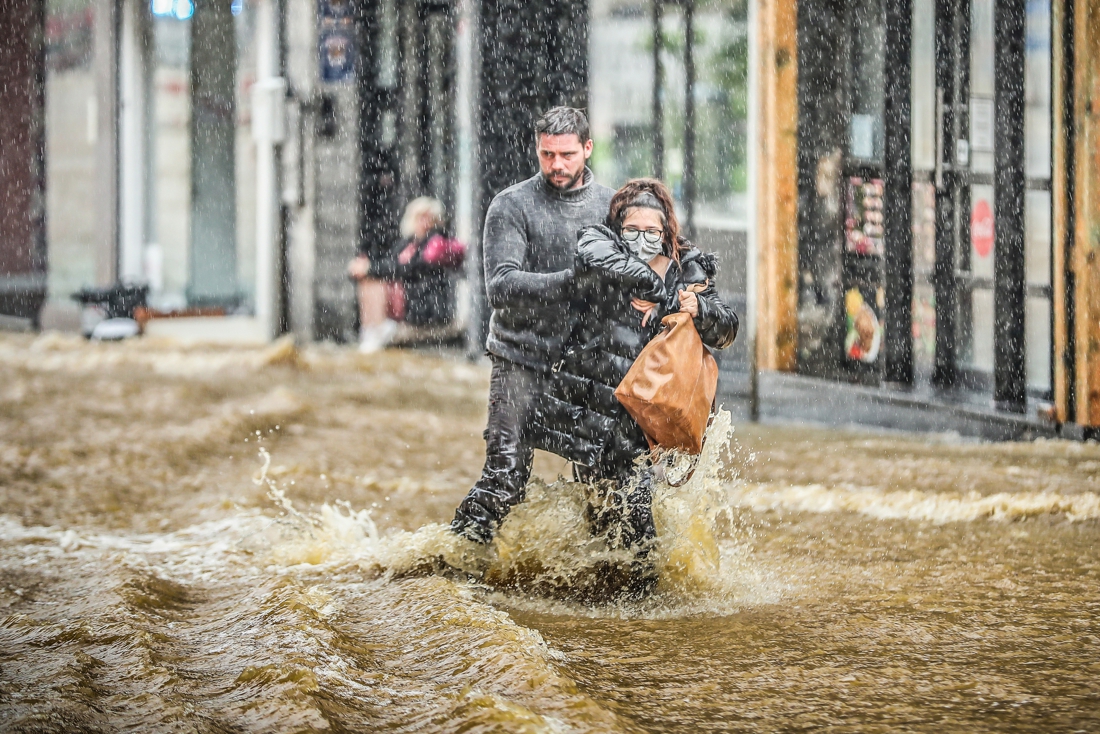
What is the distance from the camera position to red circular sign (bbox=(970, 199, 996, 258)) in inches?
351

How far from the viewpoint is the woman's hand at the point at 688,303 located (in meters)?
4.36

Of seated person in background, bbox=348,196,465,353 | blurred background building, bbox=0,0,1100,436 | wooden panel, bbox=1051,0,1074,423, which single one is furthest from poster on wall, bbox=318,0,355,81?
wooden panel, bbox=1051,0,1074,423

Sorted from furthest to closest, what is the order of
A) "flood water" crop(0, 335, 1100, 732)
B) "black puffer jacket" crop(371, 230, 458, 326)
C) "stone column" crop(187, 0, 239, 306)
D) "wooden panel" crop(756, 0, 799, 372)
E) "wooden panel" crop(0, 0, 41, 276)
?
"stone column" crop(187, 0, 239, 306), "wooden panel" crop(0, 0, 41, 276), "black puffer jacket" crop(371, 230, 458, 326), "wooden panel" crop(756, 0, 799, 372), "flood water" crop(0, 335, 1100, 732)

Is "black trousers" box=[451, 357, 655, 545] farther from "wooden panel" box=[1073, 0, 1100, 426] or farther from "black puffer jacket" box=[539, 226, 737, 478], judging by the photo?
"wooden panel" box=[1073, 0, 1100, 426]

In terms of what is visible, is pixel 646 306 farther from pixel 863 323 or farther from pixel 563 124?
pixel 863 323

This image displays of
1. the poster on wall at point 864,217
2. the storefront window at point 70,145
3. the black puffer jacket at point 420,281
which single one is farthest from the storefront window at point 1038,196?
the storefront window at point 70,145

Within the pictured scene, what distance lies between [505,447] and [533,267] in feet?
2.24

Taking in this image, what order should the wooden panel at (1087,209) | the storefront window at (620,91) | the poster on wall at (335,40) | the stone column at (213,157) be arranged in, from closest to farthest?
the wooden panel at (1087,209)
the storefront window at (620,91)
the poster on wall at (335,40)
the stone column at (213,157)

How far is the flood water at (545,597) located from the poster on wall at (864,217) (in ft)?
7.28

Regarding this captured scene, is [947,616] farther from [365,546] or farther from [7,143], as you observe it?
[7,143]

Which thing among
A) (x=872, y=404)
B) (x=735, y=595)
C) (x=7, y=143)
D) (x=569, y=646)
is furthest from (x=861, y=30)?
(x=7, y=143)

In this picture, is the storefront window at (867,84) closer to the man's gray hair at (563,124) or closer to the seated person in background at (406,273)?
the man's gray hair at (563,124)

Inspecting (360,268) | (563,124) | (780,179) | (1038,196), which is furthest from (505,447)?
(360,268)

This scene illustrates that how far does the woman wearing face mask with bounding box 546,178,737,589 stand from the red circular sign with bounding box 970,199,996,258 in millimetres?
5068
